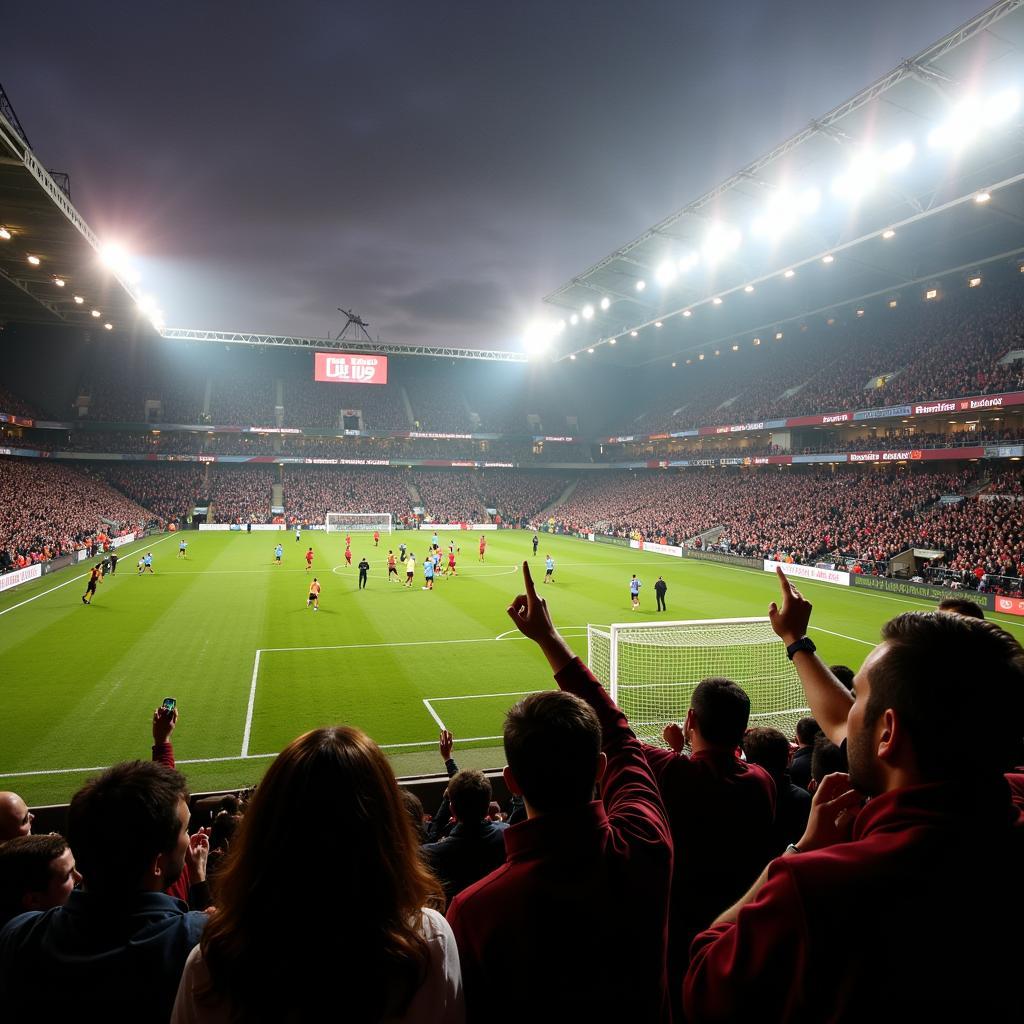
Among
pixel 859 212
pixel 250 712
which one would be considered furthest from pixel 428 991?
pixel 859 212

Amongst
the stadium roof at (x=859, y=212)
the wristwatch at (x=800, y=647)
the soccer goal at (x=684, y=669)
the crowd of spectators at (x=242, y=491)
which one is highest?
the stadium roof at (x=859, y=212)

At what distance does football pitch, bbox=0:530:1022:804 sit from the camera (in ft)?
42.2

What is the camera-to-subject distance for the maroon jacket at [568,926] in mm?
1915

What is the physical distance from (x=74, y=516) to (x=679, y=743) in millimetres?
51584

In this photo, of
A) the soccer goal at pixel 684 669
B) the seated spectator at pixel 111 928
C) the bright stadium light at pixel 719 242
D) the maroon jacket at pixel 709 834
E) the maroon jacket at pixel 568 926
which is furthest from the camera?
the bright stadium light at pixel 719 242

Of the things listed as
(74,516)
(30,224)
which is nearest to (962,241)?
(30,224)

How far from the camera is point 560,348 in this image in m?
76.2

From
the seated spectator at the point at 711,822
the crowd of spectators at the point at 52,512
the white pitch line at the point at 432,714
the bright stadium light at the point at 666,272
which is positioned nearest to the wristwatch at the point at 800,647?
the seated spectator at the point at 711,822

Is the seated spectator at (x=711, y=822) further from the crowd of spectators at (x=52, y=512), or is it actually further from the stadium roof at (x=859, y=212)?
the crowd of spectators at (x=52, y=512)

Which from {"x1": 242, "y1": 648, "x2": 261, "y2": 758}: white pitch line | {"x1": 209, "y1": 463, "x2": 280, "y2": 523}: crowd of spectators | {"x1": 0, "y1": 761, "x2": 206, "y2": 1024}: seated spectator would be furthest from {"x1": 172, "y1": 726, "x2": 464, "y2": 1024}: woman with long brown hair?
{"x1": 209, "y1": 463, "x2": 280, "y2": 523}: crowd of spectators

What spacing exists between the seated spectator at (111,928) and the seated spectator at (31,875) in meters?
1.15

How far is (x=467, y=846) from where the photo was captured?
13.7 feet

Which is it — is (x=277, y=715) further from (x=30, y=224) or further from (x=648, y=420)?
(x=648, y=420)

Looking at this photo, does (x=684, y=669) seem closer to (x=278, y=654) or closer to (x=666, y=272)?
(x=278, y=654)
